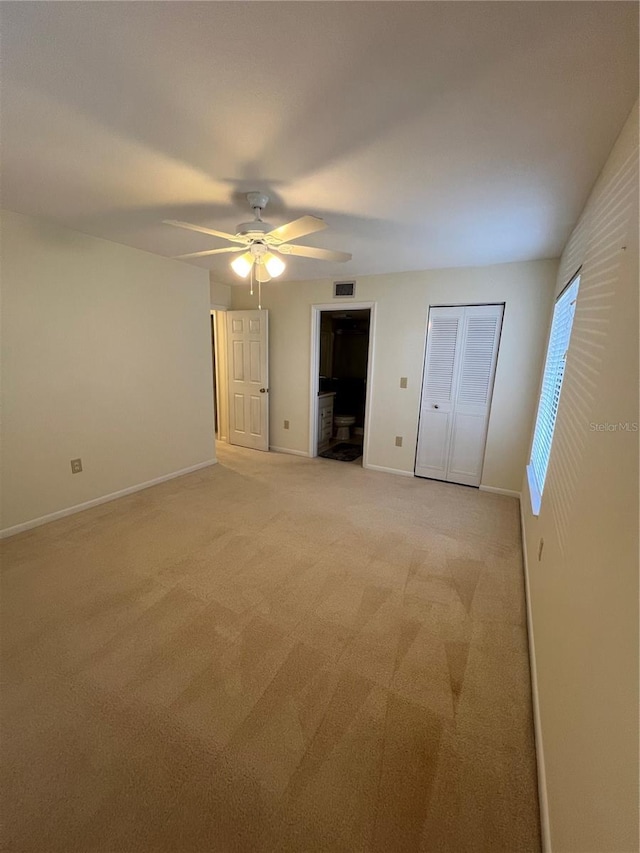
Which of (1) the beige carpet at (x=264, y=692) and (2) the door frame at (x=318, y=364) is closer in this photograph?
(1) the beige carpet at (x=264, y=692)

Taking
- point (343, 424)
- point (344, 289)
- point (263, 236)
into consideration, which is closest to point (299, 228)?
point (263, 236)

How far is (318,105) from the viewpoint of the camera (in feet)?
4.04

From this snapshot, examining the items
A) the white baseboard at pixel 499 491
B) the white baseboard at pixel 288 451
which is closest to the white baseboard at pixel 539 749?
the white baseboard at pixel 499 491

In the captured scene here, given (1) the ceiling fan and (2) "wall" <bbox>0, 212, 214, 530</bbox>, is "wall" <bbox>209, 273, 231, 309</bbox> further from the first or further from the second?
(1) the ceiling fan

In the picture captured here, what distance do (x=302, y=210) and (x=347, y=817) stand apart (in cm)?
287

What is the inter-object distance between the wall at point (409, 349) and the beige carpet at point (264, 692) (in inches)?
54.2

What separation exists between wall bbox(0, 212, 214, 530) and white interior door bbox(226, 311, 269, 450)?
78 centimetres

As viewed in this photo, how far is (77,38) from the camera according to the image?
1001 millimetres

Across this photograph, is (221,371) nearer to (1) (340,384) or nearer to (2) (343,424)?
(2) (343,424)

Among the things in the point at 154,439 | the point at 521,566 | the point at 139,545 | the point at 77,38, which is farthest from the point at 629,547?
the point at 154,439

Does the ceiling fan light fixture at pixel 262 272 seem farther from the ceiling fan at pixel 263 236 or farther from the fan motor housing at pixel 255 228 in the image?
the fan motor housing at pixel 255 228

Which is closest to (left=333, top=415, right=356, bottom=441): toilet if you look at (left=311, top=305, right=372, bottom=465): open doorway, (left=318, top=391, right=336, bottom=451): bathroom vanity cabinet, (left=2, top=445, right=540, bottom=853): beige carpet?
(left=311, top=305, right=372, bottom=465): open doorway

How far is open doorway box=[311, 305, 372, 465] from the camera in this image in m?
4.68

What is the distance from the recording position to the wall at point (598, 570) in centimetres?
71
